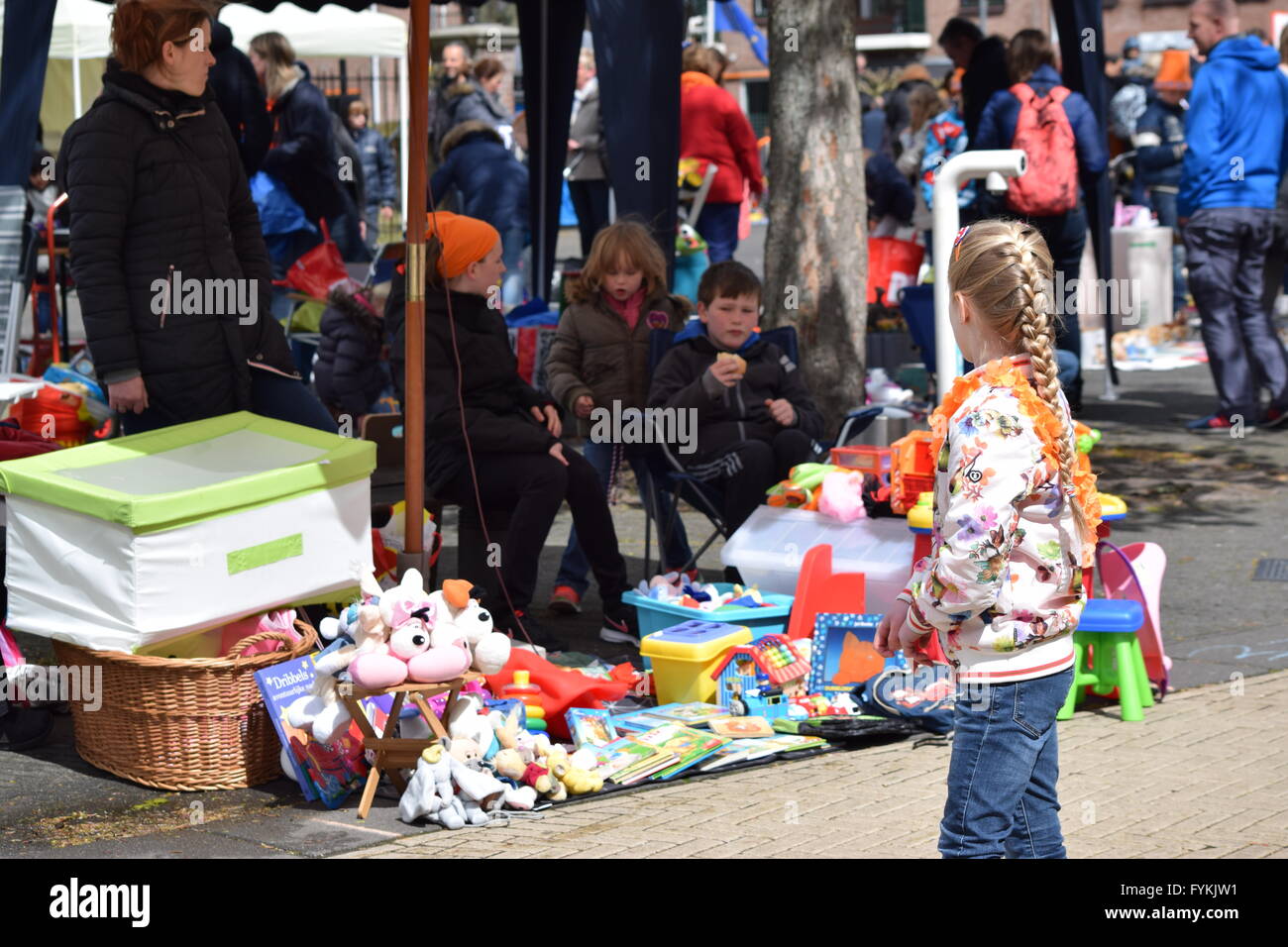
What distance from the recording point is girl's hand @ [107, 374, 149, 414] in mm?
5781

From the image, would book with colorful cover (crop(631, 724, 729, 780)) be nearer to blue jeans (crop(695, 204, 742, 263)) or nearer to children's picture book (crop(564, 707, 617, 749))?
children's picture book (crop(564, 707, 617, 749))

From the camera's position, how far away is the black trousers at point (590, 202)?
1304cm

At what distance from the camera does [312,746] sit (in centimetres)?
509

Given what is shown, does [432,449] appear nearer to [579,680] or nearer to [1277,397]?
[579,680]

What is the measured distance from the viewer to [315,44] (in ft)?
73.5

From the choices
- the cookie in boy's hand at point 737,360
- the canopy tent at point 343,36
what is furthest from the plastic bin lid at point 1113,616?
the canopy tent at point 343,36

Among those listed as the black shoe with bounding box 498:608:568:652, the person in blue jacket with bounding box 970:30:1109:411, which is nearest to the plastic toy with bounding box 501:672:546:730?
the black shoe with bounding box 498:608:568:652

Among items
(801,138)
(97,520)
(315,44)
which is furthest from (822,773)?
(315,44)

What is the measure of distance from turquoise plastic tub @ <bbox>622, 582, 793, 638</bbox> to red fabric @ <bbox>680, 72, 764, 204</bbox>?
625cm

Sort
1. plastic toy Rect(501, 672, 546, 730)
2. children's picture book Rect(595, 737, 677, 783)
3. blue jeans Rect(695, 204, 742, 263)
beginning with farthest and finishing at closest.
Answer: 1. blue jeans Rect(695, 204, 742, 263)
2. plastic toy Rect(501, 672, 546, 730)
3. children's picture book Rect(595, 737, 677, 783)

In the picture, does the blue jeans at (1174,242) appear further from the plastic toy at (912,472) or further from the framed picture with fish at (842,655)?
the framed picture with fish at (842,655)

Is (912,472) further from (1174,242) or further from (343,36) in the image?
(343,36)

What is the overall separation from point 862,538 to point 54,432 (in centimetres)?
344

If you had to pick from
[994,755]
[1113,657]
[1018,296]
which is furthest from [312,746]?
[1113,657]
